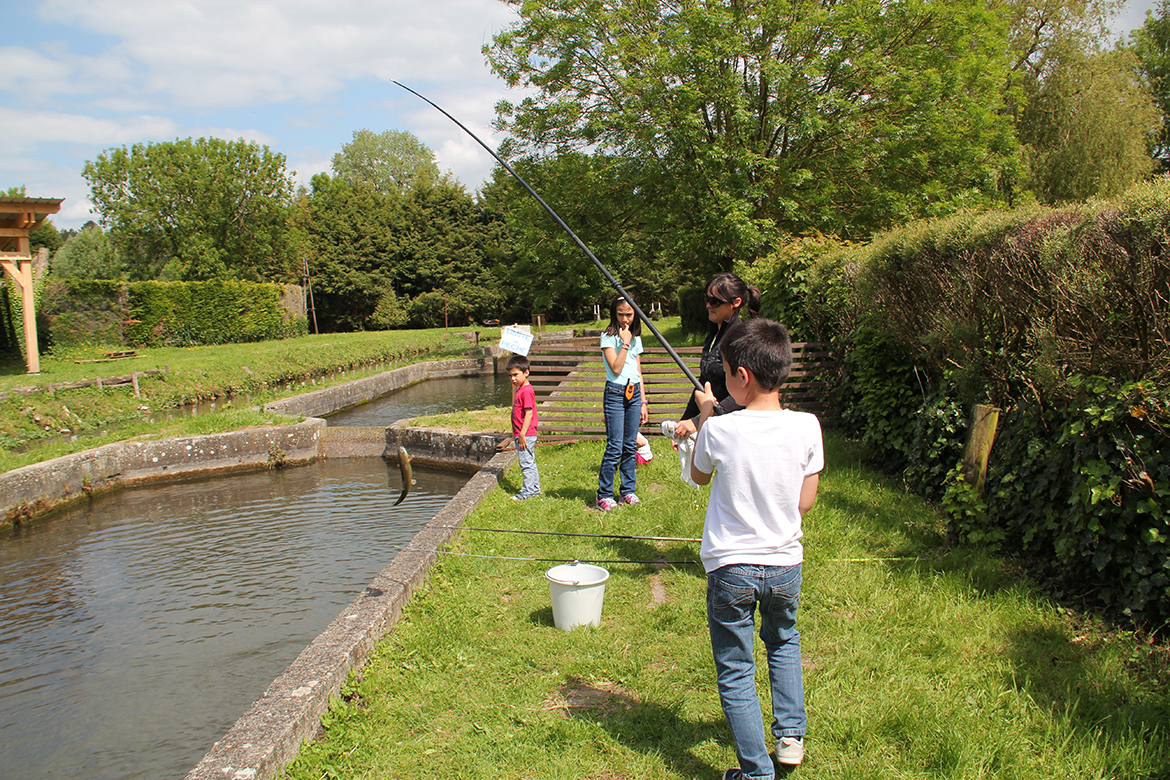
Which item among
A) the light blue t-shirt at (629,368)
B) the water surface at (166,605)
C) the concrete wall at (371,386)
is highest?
the light blue t-shirt at (629,368)

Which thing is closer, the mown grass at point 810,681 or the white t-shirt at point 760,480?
the white t-shirt at point 760,480

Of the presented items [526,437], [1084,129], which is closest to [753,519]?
[526,437]

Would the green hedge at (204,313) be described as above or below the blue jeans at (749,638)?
above

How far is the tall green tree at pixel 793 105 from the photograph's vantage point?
629 inches

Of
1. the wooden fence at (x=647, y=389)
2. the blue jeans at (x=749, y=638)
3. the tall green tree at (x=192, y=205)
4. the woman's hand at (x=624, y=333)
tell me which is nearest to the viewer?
the blue jeans at (x=749, y=638)

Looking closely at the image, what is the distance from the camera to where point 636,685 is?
12.0 feet

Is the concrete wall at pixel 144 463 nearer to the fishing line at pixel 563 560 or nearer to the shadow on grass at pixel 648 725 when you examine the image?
the fishing line at pixel 563 560

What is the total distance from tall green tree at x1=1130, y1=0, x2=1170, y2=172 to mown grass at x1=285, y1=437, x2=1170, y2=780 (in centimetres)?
3773

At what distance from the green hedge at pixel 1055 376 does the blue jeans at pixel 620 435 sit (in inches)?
95.7

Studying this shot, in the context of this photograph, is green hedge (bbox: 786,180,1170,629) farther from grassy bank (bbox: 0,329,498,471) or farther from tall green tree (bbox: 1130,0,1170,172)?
tall green tree (bbox: 1130,0,1170,172)

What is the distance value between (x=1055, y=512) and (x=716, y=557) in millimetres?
2733

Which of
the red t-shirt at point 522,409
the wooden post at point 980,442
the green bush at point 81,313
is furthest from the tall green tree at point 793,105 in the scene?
the green bush at point 81,313

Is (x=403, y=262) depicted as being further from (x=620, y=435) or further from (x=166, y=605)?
(x=620, y=435)

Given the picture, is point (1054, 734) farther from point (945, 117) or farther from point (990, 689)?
point (945, 117)
